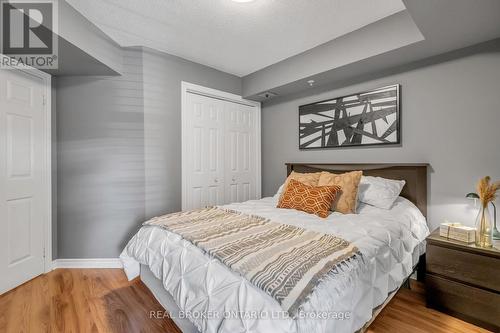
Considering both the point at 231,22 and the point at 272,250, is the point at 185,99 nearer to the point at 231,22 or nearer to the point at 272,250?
the point at 231,22

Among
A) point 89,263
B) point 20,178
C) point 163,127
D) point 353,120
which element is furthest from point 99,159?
point 353,120

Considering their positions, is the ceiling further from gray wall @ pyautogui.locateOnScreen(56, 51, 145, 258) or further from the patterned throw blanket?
the patterned throw blanket

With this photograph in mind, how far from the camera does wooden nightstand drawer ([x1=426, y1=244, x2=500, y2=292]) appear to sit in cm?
156

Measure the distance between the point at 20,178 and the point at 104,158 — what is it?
2.38ft

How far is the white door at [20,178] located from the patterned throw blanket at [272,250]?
1472 millimetres

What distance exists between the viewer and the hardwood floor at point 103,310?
1648 mm

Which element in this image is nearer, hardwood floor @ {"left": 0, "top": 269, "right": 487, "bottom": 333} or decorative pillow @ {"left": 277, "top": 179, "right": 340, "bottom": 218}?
hardwood floor @ {"left": 0, "top": 269, "right": 487, "bottom": 333}

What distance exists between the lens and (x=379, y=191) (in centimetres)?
224

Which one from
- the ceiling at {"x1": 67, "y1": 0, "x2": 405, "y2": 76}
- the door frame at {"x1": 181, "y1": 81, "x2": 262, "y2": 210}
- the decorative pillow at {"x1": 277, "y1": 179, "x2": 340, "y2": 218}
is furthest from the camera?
the door frame at {"x1": 181, "y1": 81, "x2": 262, "y2": 210}

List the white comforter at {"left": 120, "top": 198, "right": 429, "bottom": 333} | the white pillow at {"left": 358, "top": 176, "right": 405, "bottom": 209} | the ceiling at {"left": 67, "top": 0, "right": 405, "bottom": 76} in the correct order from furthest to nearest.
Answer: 1. the white pillow at {"left": 358, "top": 176, "right": 405, "bottom": 209}
2. the ceiling at {"left": 67, "top": 0, "right": 405, "bottom": 76}
3. the white comforter at {"left": 120, "top": 198, "right": 429, "bottom": 333}

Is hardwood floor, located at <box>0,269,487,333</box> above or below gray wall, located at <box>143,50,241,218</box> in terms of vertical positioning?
below

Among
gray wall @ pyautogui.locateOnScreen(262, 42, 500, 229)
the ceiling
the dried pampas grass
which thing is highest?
the ceiling

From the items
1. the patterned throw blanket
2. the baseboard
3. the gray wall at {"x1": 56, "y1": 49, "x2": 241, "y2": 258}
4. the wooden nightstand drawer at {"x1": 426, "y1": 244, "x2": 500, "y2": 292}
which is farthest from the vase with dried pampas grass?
the baseboard

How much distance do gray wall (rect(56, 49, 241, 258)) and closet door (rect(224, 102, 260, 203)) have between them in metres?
1.16
